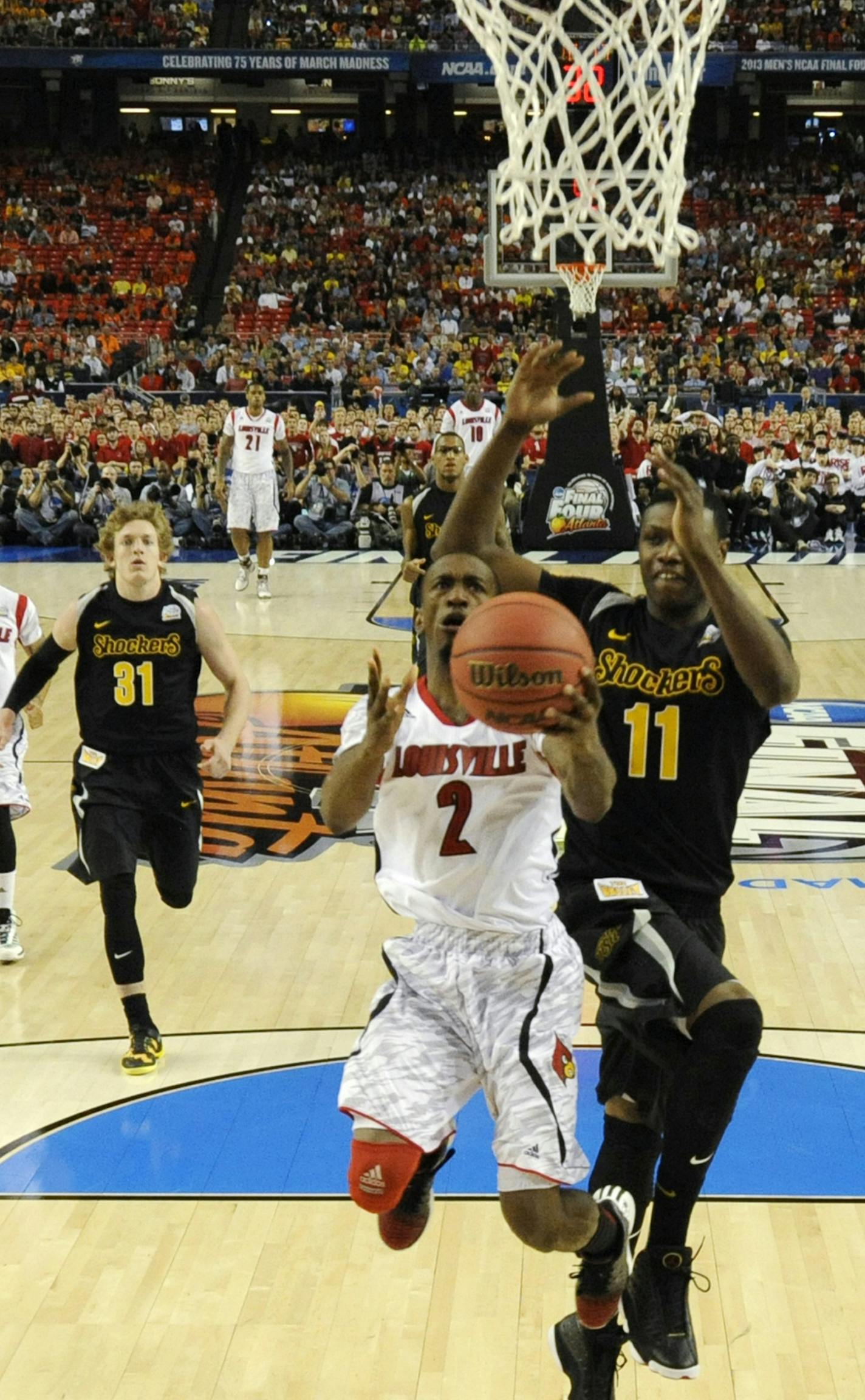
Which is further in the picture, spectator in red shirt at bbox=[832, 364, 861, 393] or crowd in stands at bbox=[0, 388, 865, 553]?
spectator in red shirt at bbox=[832, 364, 861, 393]

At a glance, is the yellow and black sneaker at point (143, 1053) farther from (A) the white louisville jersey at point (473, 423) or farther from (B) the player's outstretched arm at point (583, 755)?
(A) the white louisville jersey at point (473, 423)

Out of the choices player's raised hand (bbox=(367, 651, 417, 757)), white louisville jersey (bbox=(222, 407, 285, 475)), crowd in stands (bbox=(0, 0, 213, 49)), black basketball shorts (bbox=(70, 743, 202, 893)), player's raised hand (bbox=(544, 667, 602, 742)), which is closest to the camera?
player's raised hand (bbox=(544, 667, 602, 742))

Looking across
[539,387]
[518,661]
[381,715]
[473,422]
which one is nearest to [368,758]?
[381,715]

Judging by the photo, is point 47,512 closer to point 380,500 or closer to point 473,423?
point 380,500

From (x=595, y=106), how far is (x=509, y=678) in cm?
798

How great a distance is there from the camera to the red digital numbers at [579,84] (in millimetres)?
10047

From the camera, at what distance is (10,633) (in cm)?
683

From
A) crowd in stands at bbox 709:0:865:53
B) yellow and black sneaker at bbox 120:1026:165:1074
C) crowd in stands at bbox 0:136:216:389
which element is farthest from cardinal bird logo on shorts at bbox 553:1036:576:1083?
crowd in stands at bbox 709:0:865:53

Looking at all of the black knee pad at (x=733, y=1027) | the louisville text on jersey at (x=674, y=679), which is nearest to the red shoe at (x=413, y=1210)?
the black knee pad at (x=733, y=1027)

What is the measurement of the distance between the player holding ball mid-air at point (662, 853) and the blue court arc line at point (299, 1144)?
103cm

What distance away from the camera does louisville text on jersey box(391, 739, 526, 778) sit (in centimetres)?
369

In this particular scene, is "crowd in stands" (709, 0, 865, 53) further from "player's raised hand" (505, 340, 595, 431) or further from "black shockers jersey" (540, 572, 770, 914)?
"black shockers jersey" (540, 572, 770, 914)

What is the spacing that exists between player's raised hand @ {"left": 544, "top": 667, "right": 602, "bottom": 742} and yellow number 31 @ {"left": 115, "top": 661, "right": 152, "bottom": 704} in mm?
2716

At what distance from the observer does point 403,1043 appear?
362 cm
